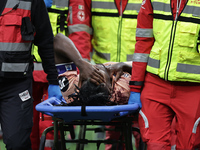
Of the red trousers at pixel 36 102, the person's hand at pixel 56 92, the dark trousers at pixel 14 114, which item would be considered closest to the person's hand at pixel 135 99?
the person's hand at pixel 56 92

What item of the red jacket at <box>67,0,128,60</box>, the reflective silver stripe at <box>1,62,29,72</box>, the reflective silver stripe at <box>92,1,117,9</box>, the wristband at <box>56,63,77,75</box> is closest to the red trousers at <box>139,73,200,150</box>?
the wristband at <box>56,63,77,75</box>

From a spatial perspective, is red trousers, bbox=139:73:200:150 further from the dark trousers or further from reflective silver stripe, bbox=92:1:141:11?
reflective silver stripe, bbox=92:1:141:11

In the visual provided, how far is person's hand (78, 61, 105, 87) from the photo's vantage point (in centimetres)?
368

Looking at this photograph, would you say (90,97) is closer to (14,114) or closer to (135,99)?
(135,99)

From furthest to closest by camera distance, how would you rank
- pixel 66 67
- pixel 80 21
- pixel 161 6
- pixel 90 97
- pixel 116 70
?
pixel 80 21, pixel 66 67, pixel 116 70, pixel 161 6, pixel 90 97

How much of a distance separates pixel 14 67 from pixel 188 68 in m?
1.39

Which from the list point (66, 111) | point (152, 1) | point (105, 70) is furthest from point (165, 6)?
point (66, 111)

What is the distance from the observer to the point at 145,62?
356 centimetres

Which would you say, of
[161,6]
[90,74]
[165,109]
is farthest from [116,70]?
[161,6]

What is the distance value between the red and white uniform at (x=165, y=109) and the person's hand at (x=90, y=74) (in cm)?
43

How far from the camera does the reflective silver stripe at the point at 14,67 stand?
331cm

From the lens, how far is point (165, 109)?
11.2ft

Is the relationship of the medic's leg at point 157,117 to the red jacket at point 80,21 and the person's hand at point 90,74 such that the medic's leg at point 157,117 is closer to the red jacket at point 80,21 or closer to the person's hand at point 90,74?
the person's hand at point 90,74

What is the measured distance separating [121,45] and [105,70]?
41.1 inches
